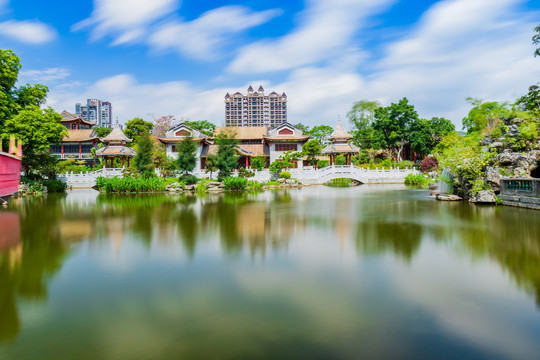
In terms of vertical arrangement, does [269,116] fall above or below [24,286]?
above

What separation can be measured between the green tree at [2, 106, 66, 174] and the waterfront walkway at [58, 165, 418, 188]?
5074mm

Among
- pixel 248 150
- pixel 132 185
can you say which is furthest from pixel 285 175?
pixel 132 185

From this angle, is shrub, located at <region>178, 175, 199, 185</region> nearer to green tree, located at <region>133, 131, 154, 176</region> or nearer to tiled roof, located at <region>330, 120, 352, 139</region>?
green tree, located at <region>133, 131, 154, 176</region>

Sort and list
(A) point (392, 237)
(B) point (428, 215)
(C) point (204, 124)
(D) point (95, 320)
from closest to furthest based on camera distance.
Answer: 1. (D) point (95, 320)
2. (A) point (392, 237)
3. (B) point (428, 215)
4. (C) point (204, 124)

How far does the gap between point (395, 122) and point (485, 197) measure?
82.1 ft

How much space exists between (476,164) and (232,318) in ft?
40.7

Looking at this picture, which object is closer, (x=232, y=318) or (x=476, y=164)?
(x=232, y=318)

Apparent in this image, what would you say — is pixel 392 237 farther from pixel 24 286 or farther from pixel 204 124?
pixel 204 124

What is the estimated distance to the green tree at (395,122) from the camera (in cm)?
3484

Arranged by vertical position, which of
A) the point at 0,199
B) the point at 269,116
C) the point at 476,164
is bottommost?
the point at 0,199

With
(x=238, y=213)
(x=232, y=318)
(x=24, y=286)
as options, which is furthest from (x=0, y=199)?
(x=232, y=318)

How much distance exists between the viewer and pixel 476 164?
1250 cm

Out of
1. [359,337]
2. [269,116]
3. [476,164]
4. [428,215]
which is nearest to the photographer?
[359,337]

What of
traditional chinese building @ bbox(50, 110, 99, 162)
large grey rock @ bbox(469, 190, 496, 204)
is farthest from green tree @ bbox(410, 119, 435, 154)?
traditional chinese building @ bbox(50, 110, 99, 162)
